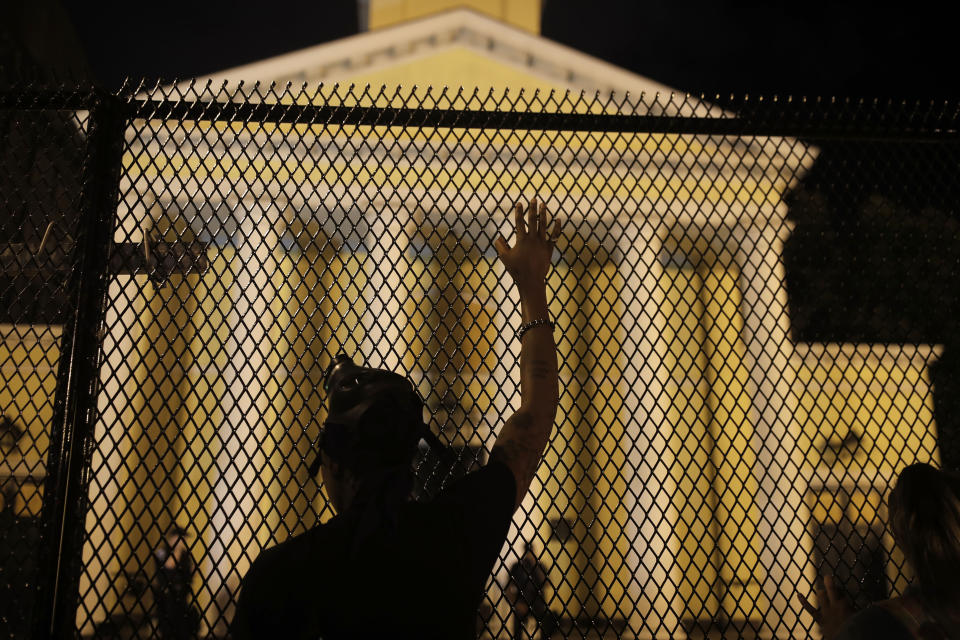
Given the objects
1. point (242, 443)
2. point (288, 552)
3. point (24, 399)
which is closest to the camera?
point (288, 552)

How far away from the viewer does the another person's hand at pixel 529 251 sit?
1.88 m

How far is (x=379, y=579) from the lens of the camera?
4.30 feet

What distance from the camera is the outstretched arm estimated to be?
1590 mm

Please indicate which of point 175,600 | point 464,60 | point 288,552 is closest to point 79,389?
point 175,600

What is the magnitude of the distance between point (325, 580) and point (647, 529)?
31.0ft

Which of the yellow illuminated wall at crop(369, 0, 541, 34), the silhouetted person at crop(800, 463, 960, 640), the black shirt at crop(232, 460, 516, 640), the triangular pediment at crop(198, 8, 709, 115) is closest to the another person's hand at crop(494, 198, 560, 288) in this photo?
the black shirt at crop(232, 460, 516, 640)

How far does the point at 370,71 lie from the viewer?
34.6ft

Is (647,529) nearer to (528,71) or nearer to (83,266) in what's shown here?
(528,71)

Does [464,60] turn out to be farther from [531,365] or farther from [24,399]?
[531,365]

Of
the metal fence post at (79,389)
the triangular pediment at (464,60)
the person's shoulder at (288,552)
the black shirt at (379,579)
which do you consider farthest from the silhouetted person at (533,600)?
the triangular pediment at (464,60)

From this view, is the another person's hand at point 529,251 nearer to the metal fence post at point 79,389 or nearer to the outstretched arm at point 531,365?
the outstretched arm at point 531,365

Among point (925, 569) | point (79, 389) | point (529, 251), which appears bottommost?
point (925, 569)

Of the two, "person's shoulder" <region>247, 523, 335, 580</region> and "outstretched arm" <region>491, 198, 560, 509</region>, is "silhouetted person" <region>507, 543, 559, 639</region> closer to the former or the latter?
"outstretched arm" <region>491, 198, 560, 509</region>

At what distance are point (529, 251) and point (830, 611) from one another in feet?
4.34
